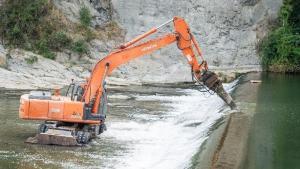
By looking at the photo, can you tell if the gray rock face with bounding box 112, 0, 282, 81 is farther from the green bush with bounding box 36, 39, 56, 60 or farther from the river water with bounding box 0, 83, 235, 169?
the river water with bounding box 0, 83, 235, 169

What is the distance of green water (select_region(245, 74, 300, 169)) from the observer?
14250 mm

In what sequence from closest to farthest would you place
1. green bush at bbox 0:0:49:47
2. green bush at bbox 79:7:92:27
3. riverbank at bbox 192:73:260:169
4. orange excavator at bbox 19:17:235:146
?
riverbank at bbox 192:73:260:169, orange excavator at bbox 19:17:235:146, green bush at bbox 0:0:49:47, green bush at bbox 79:7:92:27

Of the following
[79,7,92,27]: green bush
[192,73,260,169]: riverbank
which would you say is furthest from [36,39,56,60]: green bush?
[192,73,260,169]: riverbank

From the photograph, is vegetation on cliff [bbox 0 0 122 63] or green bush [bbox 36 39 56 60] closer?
green bush [bbox 36 39 56 60]

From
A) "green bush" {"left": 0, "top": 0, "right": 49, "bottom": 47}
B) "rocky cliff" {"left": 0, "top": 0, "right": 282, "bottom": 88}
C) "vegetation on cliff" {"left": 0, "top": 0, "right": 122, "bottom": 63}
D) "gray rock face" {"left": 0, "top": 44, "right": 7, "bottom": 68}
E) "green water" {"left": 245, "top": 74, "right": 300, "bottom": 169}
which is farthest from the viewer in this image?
"rocky cliff" {"left": 0, "top": 0, "right": 282, "bottom": 88}

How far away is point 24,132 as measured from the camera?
66.1 feet

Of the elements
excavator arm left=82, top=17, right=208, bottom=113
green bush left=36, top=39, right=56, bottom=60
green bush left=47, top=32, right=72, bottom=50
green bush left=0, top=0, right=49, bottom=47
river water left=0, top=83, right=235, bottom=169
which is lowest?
river water left=0, top=83, right=235, bottom=169

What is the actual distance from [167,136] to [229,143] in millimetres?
5504

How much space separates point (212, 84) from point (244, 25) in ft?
101

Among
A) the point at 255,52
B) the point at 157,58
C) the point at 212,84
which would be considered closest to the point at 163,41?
the point at 212,84

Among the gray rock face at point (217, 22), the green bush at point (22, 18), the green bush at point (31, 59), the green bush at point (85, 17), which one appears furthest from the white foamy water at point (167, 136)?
the gray rock face at point (217, 22)

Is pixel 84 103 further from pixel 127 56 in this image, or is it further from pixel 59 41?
pixel 59 41

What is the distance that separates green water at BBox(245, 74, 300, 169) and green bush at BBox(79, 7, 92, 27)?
17.6 m

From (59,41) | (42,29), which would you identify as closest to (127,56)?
(59,41)
